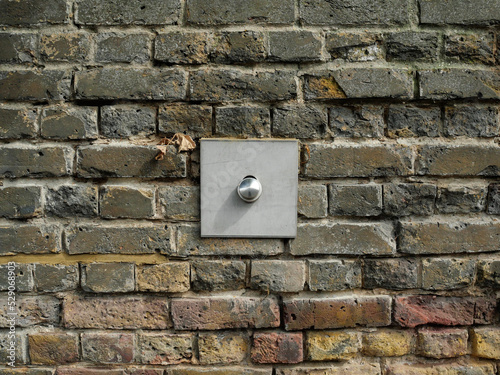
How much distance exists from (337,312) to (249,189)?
0.46 m

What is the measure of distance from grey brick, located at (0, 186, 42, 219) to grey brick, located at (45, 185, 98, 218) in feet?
0.12

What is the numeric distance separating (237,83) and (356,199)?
50cm

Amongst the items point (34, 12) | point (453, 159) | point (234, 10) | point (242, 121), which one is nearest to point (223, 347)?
point (242, 121)

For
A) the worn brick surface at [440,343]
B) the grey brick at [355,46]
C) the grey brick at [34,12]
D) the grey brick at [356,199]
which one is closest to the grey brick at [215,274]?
the grey brick at [356,199]

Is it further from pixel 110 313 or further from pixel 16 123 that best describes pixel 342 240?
pixel 16 123

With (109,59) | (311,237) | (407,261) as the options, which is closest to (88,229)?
(109,59)

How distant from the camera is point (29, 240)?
109cm

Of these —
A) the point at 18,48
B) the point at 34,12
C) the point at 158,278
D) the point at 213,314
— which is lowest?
the point at 213,314

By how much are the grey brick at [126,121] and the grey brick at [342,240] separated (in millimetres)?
554

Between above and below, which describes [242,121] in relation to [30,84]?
below

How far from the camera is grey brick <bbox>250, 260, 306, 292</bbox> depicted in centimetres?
110

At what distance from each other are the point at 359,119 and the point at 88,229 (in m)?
0.88

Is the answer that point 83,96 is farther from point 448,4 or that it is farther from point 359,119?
point 448,4

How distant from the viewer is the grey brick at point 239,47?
42.6 inches
